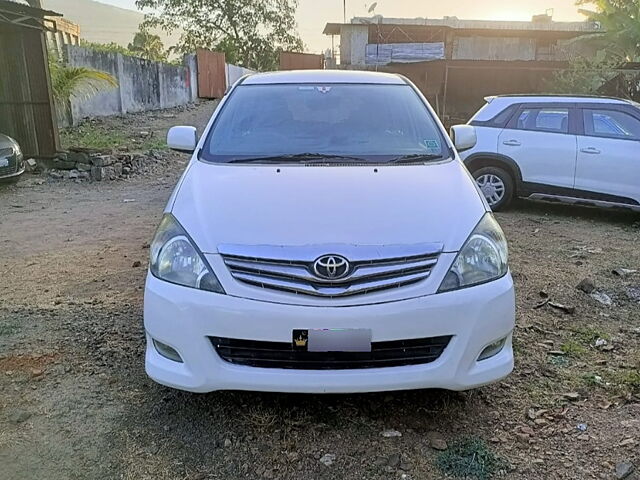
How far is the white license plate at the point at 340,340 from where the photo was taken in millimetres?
2283

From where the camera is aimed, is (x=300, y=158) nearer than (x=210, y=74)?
Yes

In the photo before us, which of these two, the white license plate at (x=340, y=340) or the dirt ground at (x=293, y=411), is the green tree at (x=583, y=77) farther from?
the white license plate at (x=340, y=340)

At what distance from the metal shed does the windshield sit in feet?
26.7

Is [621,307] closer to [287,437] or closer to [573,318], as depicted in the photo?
[573,318]

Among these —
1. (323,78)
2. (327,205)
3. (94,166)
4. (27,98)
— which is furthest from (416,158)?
(27,98)

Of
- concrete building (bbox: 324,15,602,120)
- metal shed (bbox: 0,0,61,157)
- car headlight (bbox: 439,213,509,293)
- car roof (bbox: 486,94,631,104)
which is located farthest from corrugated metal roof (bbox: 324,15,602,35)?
car headlight (bbox: 439,213,509,293)

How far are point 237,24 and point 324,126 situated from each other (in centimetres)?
3631

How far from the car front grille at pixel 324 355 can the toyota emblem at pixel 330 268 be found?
12.5 inches

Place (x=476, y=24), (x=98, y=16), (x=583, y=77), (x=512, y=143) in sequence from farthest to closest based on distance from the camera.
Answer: (x=98, y=16) → (x=476, y=24) → (x=583, y=77) → (x=512, y=143)

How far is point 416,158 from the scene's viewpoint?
10.8 feet

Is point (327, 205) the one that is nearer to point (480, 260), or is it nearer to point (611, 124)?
point (480, 260)

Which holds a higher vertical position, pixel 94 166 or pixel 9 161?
pixel 9 161

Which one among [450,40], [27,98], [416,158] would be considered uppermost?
[450,40]

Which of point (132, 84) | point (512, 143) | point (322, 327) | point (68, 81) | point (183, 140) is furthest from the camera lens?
point (132, 84)
